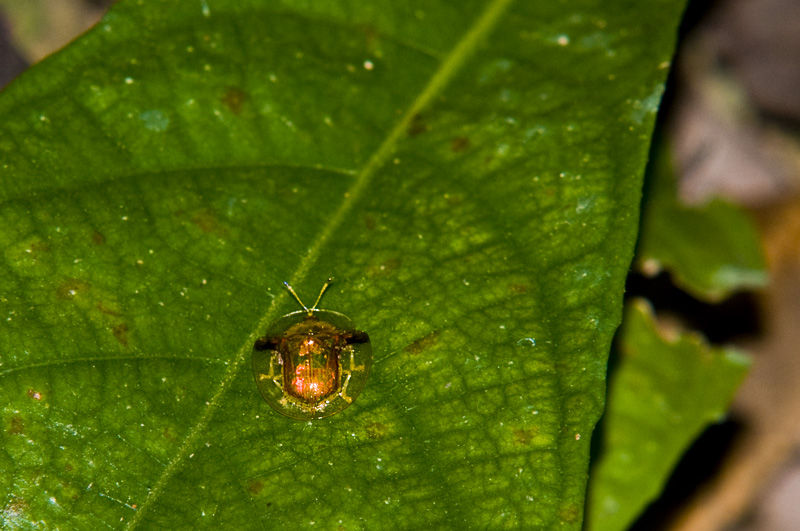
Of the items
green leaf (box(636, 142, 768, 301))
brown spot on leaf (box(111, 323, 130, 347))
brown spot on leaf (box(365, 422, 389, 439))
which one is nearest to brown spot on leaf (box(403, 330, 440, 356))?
brown spot on leaf (box(365, 422, 389, 439))

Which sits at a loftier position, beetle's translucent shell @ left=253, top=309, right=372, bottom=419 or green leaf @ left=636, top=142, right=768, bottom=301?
beetle's translucent shell @ left=253, top=309, right=372, bottom=419

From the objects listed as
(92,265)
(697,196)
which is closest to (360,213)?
(92,265)

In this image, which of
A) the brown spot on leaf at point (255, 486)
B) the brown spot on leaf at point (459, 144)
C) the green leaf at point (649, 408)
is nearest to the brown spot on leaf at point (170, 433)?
the brown spot on leaf at point (255, 486)

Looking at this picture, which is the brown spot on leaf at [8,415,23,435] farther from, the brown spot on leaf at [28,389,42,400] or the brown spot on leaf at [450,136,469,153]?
the brown spot on leaf at [450,136,469,153]

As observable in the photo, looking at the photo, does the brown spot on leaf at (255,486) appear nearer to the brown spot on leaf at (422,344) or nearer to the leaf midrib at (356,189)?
the leaf midrib at (356,189)

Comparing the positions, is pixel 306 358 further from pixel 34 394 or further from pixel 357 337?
pixel 34 394

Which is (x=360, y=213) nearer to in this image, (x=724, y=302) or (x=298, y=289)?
(x=298, y=289)
